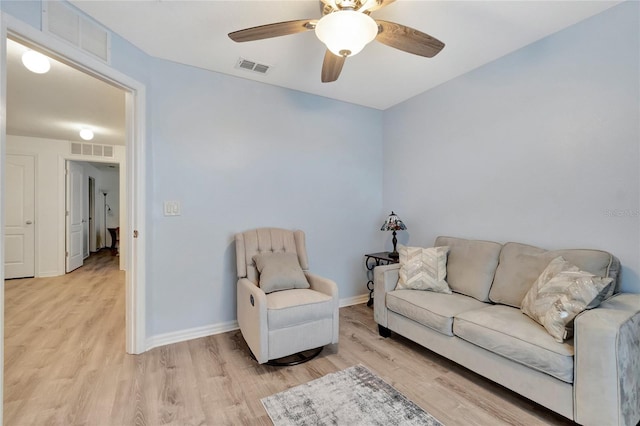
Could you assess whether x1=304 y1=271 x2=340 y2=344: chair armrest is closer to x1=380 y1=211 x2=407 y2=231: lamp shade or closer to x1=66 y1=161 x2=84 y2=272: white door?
x1=380 y1=211 x2=407 y2=231: lamp shade

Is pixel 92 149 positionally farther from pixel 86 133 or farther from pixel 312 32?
pixel 312 32

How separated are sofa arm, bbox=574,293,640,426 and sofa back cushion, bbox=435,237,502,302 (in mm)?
869

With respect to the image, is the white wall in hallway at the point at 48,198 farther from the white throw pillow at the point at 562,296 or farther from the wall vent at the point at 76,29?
the white throw pillow at the point at 562,296

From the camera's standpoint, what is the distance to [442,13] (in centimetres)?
192

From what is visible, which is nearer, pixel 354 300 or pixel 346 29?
pixel 346 29

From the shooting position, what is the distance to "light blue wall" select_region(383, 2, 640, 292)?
1865mm

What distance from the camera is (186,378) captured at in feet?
6.61

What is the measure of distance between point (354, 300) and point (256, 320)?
180cm

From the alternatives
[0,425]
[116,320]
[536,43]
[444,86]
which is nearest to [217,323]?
[116,320]

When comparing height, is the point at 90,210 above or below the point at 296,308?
above

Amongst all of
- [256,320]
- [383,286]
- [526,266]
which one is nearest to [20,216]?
[256,320]

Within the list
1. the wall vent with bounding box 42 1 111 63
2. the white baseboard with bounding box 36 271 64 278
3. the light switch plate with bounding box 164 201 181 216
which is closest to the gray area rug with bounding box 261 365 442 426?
the light switch plate with bounding box 164 201 181 216

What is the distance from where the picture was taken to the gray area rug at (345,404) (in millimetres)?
1600

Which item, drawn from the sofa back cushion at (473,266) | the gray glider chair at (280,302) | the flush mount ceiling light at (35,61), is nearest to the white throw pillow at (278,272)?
the gray glider chair at (280,302)
